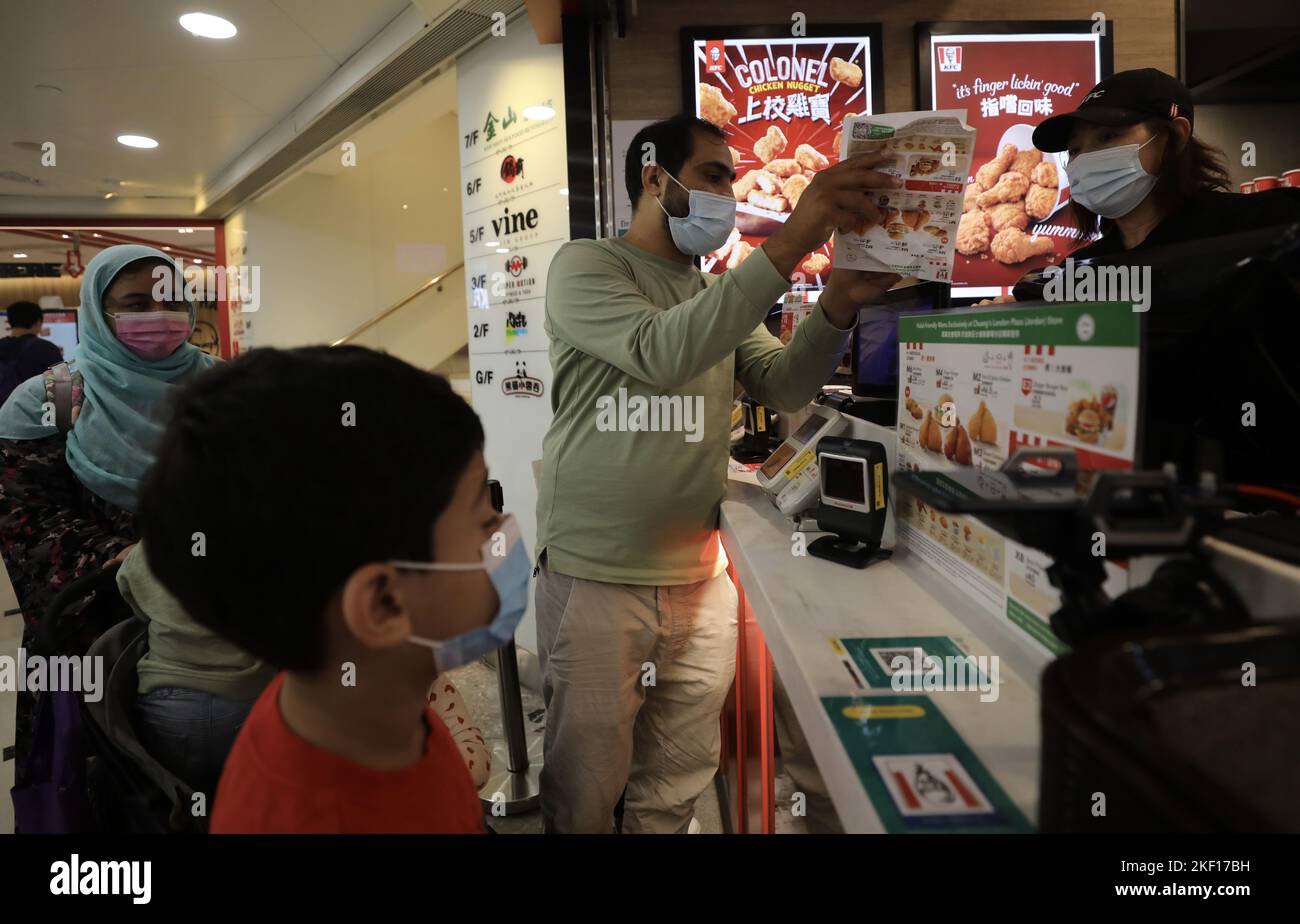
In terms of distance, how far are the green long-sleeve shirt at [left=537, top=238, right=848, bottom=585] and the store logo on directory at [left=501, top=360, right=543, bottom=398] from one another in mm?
2138

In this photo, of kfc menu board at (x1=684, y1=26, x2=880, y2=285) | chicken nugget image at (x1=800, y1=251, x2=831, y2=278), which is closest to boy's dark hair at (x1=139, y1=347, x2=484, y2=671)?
kfc menu board at (x1=684, y1=26, x2=880, y2=285)

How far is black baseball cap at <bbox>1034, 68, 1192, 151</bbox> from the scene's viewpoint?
6.57 ft

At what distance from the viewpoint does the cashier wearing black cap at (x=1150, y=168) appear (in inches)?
79.2

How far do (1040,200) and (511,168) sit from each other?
8.34ft

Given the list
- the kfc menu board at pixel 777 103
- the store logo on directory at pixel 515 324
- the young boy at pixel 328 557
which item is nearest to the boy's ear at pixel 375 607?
the young boy at pixel 328 557

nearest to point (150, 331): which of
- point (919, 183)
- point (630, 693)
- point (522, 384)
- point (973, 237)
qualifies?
point (630, 693)

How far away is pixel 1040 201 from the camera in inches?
131

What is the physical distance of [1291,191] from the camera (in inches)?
82.1

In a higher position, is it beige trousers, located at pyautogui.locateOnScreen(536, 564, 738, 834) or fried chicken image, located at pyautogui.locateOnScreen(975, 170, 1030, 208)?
fried chicken image, located at pyautogui.locateOnScreen(975, 170, 1030, 208)

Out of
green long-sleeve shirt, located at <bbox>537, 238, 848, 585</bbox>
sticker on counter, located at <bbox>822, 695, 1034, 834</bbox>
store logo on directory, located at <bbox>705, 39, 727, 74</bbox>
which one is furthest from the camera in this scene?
store logo on directory, located at <bbox>705, 39, 727, 74</bbox>

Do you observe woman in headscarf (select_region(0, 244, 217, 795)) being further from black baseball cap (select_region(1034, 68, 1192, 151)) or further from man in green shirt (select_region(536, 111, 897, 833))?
black baseball cap (select_region(1034, 68, 1192, 151))

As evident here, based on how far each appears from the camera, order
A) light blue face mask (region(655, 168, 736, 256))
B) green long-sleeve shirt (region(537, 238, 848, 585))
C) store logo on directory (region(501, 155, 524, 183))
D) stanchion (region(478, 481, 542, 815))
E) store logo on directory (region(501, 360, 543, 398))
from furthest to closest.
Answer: store logo on directory (region(501, 360, 543, 398)) → store logo on directory (region(501, 155, 524, 183)) → stanchion (region(478, 481, 542, 815)) → light blue face mask (region(655, 168, 736, 256)) → green long-sleeve shirt (region(537, 238, 848, 585))
